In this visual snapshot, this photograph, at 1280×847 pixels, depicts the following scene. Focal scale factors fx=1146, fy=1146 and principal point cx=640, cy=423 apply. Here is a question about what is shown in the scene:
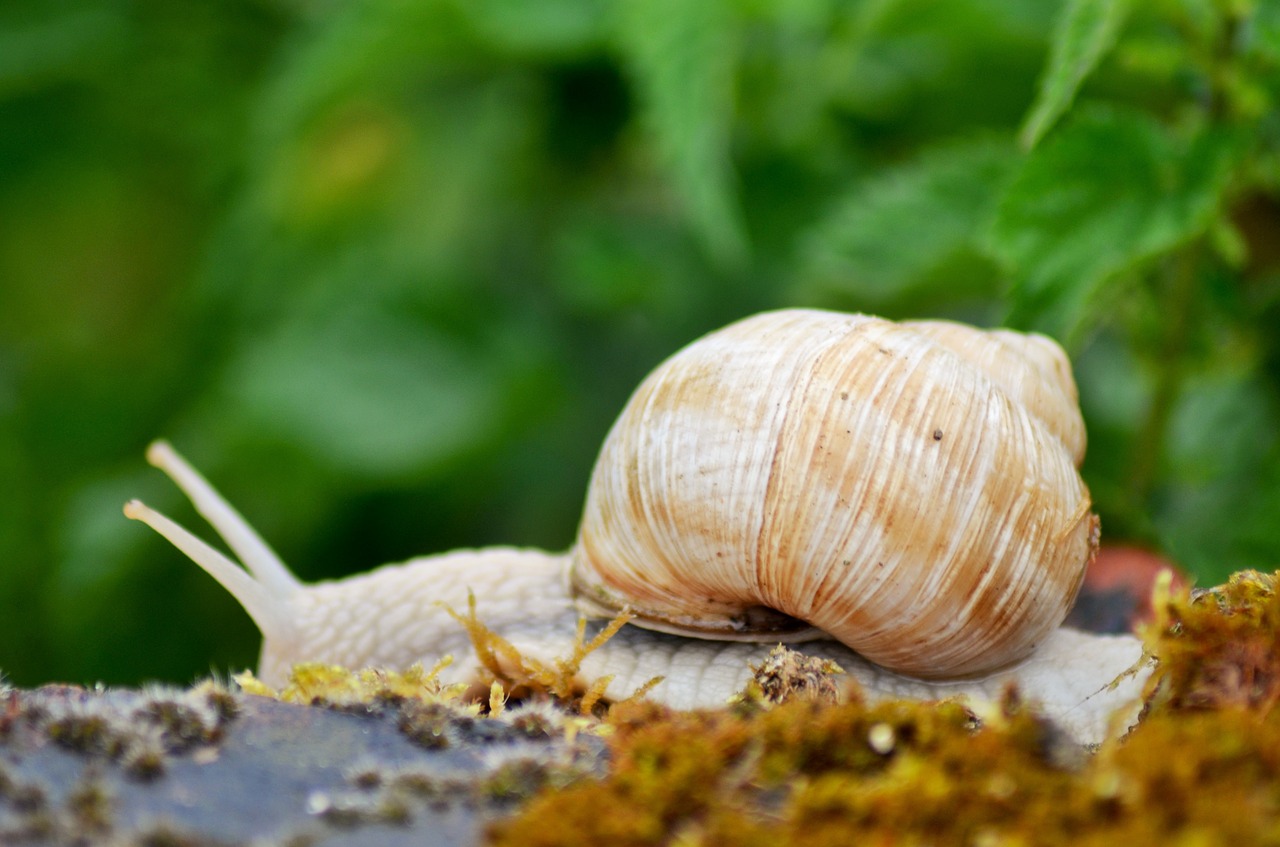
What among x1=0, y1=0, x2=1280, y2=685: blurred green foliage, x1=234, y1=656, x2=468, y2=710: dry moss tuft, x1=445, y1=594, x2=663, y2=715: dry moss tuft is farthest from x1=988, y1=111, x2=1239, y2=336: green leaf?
x1=234, y1=656, x2=468, y2=710: dry moss tuft

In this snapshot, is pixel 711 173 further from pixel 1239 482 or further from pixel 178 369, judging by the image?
pixel 178 369

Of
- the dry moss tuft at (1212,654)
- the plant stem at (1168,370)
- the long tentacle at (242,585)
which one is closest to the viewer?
the dry moss tuft at (1212,654)

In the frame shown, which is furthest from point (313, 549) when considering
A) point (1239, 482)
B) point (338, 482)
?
point (1239, 482)

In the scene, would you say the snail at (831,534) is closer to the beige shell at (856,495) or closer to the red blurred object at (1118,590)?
the beige shell at (856,495)

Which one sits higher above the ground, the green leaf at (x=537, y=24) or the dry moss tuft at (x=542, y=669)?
the green leaf at (x=537, y=24)

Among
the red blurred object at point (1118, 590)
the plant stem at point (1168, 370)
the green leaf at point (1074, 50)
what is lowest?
the red blurred object at point (1118, 590)

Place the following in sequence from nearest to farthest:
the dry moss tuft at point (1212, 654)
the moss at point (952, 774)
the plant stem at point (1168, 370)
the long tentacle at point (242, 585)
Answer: the moss at point (952, 774) < the dry moss tuft at point (1212, 654) < the long tentacle at point (242, 585) < the plant stem at point (1168, 370)

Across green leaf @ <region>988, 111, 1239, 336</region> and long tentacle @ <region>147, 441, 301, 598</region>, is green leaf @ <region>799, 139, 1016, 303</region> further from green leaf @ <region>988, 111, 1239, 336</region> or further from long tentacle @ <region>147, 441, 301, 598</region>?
long tentacle @ <region>147, 441, 301, 598</region>

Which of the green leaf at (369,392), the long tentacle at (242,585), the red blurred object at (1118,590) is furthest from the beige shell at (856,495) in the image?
the green leaf at (369,392)
